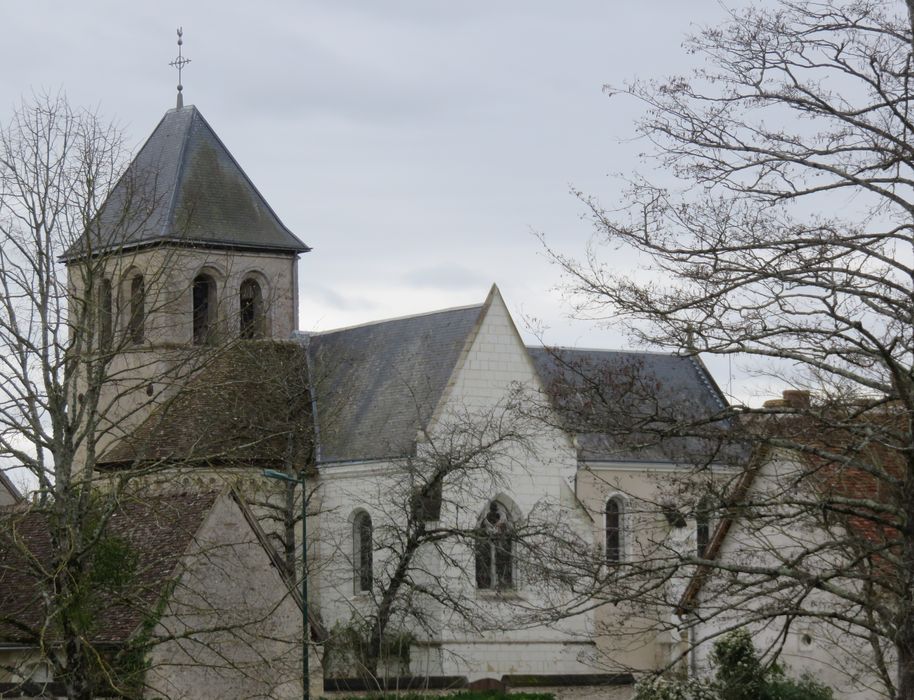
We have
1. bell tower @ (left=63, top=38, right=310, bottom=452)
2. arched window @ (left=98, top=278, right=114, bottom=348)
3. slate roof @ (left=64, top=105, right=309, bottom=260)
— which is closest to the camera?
arched window @ (left=98, top=278, right=114, bottom=348)

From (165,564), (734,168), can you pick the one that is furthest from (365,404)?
(734,168)

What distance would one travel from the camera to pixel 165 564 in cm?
2417

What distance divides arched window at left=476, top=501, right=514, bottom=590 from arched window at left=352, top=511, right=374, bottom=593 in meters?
2.81

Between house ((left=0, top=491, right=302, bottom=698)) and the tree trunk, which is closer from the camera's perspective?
the tree trunk

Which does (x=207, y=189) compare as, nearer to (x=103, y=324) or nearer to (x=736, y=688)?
(x=103, y=324)

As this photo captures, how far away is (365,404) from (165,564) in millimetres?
15188

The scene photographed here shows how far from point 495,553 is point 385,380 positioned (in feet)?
18.5

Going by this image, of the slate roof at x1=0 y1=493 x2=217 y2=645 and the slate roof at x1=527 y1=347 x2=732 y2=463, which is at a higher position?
the slate roof at x1=527 y1=347 x2=732 y2=463

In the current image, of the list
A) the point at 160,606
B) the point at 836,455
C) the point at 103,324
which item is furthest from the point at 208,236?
the point at 836,455

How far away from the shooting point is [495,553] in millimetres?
35844

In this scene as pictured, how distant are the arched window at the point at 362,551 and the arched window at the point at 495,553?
2.81 metres

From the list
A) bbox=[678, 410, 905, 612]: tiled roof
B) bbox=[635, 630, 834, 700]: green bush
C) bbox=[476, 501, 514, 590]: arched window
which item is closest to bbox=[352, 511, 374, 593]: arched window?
bbox=[476, 501, 514, 590]: arched window

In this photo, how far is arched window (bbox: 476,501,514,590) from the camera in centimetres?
3466

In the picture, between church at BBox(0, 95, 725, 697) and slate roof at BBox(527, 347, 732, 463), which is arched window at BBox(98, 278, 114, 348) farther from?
church at BBox(0, 95, 725, 697)
